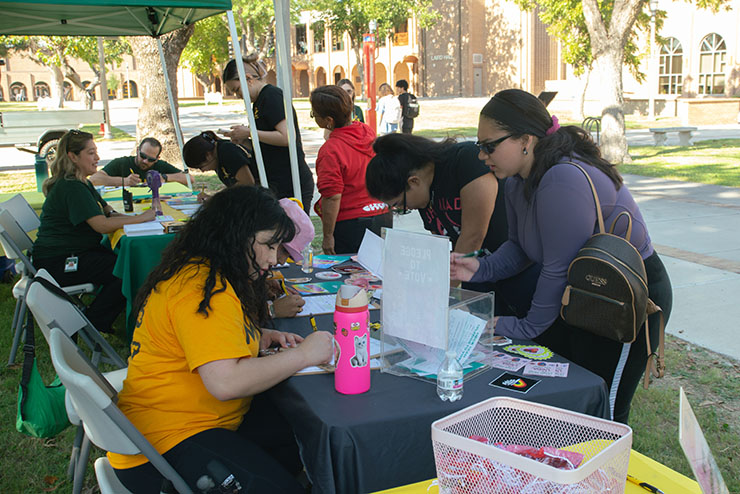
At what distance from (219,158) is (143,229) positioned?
691 mm

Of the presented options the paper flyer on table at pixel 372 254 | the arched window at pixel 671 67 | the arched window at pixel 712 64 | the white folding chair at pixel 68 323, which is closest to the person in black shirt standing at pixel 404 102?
the paper flyer on table at pixel 372 254

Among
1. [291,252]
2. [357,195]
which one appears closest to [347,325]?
[291,252]

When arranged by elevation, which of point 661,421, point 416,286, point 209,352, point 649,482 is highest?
point 416,286

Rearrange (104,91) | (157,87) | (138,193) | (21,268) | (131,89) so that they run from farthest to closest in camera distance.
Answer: (131,89), (104,91), (157,87), (138,193), (21,268)

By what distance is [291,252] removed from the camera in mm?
2615

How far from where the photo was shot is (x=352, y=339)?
1.69m

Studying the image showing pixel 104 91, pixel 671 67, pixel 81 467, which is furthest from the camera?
pixel 671 67

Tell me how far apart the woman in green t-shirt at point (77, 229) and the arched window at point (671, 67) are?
30.9 metres

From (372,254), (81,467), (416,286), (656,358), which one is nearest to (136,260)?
(81,467)

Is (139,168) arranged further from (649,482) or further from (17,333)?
(649,482)

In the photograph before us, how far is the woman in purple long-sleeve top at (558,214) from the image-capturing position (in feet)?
6.65

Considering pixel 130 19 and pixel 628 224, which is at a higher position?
pixel 130 19

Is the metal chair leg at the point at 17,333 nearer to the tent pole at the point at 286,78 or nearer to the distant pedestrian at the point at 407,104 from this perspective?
the tent pole at the point at 286,78

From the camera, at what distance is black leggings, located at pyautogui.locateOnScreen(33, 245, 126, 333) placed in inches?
170
